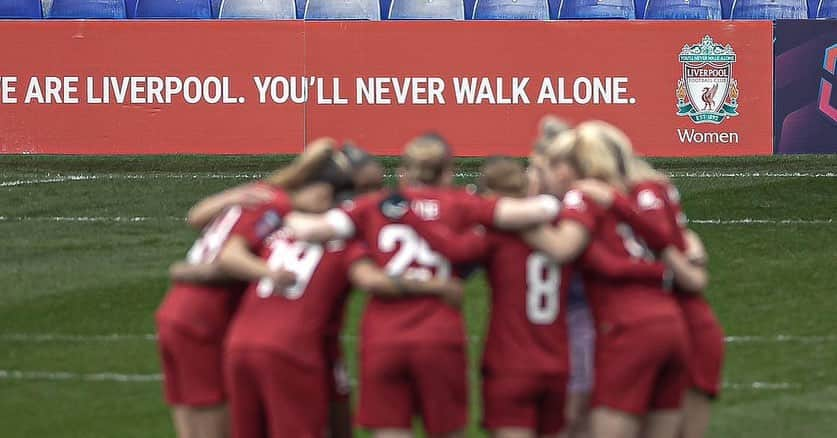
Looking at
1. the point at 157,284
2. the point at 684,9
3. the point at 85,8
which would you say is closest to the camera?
the point at 157,284

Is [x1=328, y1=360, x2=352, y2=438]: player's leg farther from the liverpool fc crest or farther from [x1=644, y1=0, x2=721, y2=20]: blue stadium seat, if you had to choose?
[x1=644, y1=0, x2=721, y2=20]: blue stadium seat

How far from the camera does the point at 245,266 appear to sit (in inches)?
272

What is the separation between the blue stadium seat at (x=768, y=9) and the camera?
25719 millimetres

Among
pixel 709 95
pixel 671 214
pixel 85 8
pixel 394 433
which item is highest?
pixel 85 8

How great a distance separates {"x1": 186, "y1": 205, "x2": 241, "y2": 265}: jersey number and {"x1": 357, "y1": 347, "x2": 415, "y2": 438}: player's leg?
3.12 feet

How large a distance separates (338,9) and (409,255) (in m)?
18.1

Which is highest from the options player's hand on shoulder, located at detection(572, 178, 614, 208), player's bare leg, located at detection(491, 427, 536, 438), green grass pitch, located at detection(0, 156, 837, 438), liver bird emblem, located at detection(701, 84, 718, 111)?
player's hand on shoulder, located at detection(572, 178, 614, 208)

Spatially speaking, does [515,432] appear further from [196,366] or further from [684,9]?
[684,9]

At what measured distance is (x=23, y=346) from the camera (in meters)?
12.6

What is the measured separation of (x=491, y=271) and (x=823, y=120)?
14.2 metres

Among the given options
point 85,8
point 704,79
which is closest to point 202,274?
point 704,79

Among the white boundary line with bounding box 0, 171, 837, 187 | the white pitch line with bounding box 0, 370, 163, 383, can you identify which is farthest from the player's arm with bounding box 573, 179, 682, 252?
the white boundary line with bounding box 0, 171, 837, 187

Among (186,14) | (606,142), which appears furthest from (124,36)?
(606,142)

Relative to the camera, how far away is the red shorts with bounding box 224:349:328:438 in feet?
22.3
